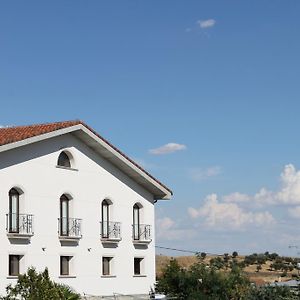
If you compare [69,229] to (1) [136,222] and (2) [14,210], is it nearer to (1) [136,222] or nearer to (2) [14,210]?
(2) [14,210]

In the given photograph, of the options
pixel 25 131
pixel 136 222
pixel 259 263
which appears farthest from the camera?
pixel 259 263

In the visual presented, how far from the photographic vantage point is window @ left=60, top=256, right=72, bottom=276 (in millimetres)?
36231

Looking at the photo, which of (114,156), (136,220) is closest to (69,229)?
(114,156)

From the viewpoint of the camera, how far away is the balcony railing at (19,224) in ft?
109

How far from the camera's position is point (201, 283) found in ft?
135

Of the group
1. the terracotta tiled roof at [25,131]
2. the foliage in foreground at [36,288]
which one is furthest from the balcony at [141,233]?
the foliage in foreground at [36,288]

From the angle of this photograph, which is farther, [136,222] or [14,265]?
[136,222]

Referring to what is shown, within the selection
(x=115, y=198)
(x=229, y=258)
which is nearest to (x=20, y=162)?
(x=115, y=198)

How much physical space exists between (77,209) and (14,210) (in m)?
4.10

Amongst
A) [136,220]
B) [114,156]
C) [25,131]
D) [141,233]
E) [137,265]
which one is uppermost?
[25,131]

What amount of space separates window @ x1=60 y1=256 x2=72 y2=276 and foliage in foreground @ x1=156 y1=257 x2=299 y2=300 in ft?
22.2

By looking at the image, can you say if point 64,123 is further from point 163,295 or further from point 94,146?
point 163,295

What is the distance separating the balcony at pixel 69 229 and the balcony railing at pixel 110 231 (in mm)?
1934

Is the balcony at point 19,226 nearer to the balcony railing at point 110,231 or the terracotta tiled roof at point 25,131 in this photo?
the terracotta tiled roof at point 25,131
